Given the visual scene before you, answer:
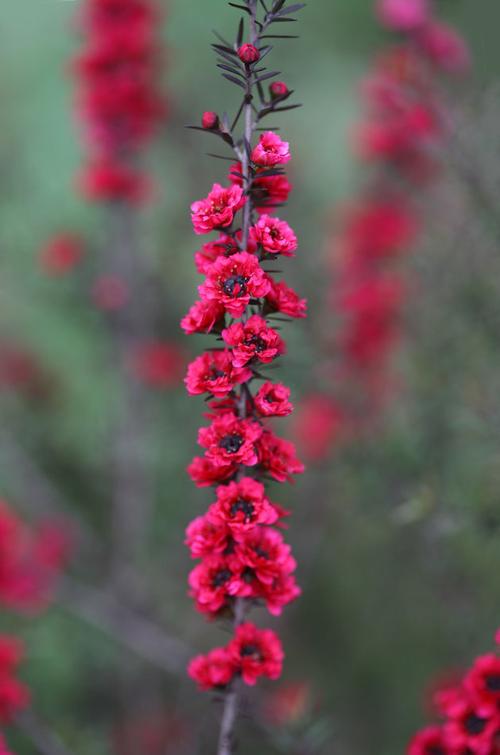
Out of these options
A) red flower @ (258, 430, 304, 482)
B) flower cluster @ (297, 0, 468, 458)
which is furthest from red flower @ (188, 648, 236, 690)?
flower cluster @ (297, 0, 468, 458)

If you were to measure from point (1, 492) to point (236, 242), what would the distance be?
9.90ft

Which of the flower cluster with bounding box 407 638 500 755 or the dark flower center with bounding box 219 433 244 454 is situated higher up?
the dark flower center with bounding box 219 433 244 454

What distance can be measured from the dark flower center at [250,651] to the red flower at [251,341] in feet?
1.20

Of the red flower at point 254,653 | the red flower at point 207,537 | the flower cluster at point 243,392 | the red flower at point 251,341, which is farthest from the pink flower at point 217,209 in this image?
the red flower at point 254,653

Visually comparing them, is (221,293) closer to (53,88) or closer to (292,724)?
(292,724)

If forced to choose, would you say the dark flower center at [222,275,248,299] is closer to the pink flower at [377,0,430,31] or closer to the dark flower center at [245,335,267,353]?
the dark flower center at [245,335,267,353]

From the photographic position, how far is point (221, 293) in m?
0.94

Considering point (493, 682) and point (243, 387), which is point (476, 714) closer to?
point (493, 682)

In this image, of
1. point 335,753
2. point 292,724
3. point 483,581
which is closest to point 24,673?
point 335,753

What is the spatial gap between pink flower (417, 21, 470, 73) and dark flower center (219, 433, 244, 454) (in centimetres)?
126

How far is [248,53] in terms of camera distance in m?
0.89

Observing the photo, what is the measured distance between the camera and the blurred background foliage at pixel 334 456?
191 centimetres

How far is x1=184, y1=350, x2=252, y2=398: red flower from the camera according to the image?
0.94 meters

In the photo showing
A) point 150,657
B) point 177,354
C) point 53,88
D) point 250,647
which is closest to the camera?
point 250,647
